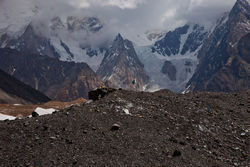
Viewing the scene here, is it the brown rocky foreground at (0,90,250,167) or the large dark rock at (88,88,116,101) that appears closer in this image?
the brown rocky foreground at (0,90,250,167)

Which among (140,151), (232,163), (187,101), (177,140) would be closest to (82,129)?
(140,151)

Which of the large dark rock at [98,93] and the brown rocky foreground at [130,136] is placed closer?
the brown rocky foreground at [130,136]

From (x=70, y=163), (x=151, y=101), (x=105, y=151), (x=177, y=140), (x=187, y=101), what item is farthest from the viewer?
(x=187, y=101)

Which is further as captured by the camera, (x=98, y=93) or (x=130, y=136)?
(x=98, y=93)

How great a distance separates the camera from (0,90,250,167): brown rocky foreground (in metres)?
12.3

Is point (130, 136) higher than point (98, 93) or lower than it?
lower

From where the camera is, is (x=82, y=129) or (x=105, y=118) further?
(x=105, y=118)

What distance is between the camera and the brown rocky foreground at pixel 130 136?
12.3m

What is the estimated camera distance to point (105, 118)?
611 inches

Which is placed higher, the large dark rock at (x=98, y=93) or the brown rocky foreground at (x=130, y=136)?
the large dark rock at (x=98, y=93)

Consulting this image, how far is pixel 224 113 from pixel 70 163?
11.1m

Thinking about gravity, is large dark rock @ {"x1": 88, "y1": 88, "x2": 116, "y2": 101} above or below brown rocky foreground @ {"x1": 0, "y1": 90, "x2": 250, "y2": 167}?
above

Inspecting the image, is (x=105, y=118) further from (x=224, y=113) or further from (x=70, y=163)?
(x=224, y=113)

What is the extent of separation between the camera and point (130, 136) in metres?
14.1
